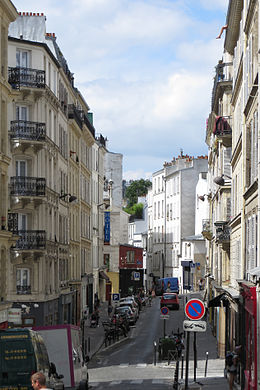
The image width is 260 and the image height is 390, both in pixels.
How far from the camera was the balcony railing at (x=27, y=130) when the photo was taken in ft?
149

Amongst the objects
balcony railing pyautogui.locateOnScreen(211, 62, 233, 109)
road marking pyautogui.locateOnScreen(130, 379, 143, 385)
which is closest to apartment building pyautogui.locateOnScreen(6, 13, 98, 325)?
balcony railing pyautogui.locateOnScreen(211, 62, 233, 109)

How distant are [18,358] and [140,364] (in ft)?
64.8

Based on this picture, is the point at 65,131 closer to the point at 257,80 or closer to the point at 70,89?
the point at 70,89

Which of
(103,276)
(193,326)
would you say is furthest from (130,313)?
(193,326)

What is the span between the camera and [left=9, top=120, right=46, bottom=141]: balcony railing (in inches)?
1788

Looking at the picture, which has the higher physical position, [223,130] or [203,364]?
[223,130]

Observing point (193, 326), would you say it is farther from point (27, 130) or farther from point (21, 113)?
point (21, 113)

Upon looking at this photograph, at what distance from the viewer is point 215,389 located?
27297 millimetres

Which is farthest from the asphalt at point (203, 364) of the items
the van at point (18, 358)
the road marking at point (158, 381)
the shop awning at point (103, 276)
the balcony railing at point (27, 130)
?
the shop awning at point (103, 276)

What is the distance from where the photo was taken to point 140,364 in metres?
38.7

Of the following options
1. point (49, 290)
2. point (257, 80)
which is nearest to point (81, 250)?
point (49, 290)

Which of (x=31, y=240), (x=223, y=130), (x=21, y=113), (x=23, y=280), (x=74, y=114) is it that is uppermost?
(x=74, y=114)

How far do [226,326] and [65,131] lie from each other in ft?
70.6

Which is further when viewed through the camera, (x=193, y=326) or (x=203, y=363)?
(x=203, y=363)
